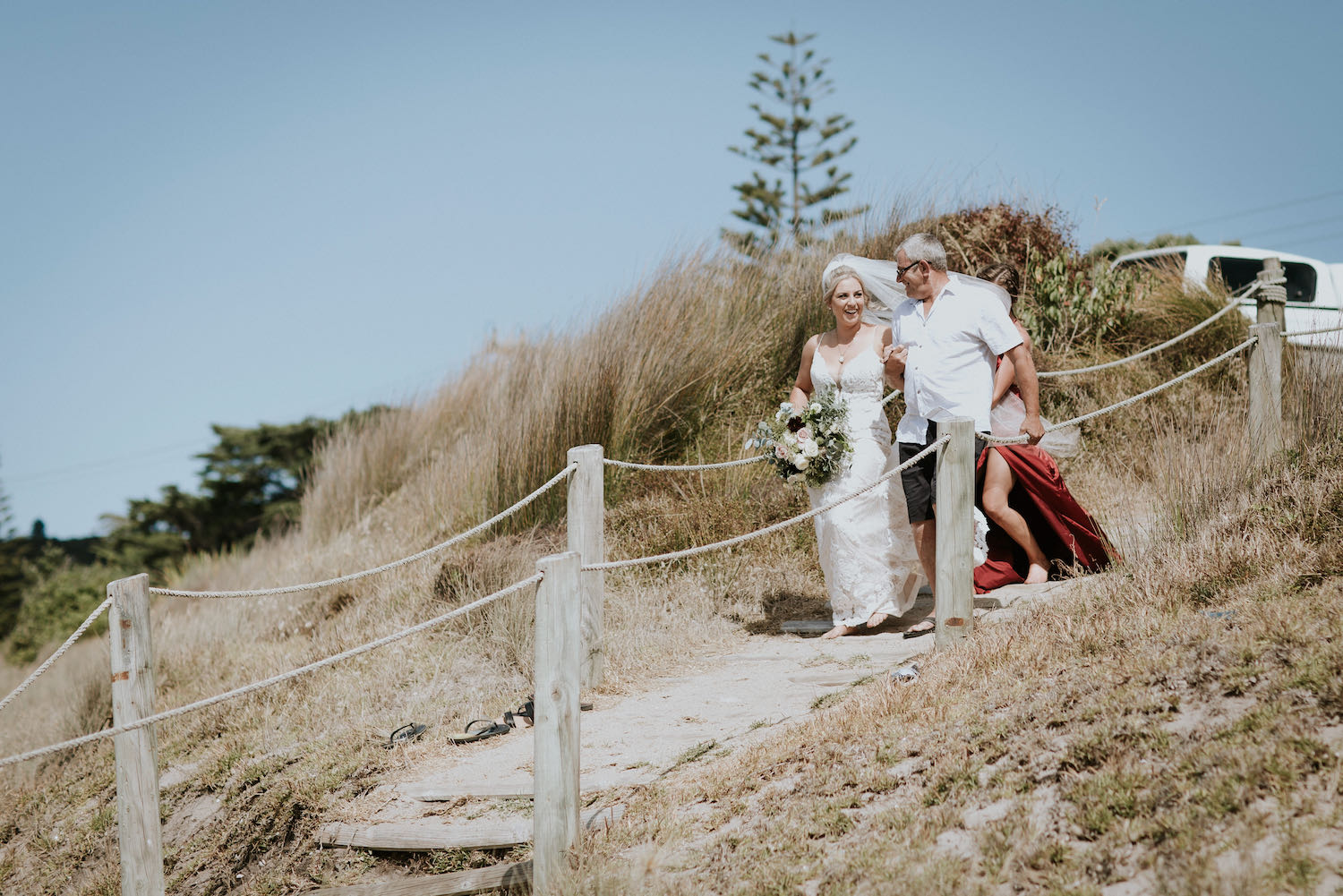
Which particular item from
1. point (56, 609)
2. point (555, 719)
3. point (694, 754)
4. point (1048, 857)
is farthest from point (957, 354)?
point (56, 609)

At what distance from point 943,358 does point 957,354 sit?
77mm

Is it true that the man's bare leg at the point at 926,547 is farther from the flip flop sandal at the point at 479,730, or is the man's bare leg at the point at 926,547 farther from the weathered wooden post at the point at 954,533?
the flip flop sandal at the point at 479,730

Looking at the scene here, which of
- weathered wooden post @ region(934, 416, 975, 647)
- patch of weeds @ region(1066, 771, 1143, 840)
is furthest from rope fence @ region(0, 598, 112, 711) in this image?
weathered wooden post @ region(934, 416, 975, 647)

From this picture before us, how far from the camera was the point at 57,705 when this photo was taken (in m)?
9.55

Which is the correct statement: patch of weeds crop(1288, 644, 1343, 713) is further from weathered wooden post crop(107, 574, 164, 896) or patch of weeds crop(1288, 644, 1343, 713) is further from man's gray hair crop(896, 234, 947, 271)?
weathered wooden post crop(107, 574, 164, 896)

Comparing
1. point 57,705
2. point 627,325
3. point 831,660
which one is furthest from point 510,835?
point 57,705

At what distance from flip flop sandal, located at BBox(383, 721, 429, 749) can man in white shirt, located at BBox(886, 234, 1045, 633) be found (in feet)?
9.34

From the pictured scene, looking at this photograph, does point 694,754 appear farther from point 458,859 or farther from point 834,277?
point 834,277

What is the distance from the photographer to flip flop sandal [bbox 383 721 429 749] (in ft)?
17.8

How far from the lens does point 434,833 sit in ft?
13.7

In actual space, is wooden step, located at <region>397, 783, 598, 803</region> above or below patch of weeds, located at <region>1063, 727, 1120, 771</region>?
below

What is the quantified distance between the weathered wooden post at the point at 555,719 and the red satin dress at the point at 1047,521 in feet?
11.4

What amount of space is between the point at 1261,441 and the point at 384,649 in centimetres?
603

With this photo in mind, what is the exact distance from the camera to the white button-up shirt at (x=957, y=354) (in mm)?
5711
